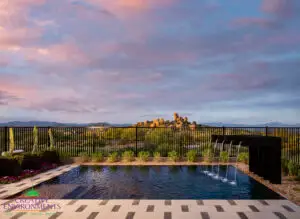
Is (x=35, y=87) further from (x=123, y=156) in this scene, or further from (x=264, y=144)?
(x=264, y=144)

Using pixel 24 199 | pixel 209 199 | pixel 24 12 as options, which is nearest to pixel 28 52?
pixel 24 12

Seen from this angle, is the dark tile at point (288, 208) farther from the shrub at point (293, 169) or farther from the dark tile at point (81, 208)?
the dark tile at point (81, 208)

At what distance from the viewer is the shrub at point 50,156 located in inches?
492

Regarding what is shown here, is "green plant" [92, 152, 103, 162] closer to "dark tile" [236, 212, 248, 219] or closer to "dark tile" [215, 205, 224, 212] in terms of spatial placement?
"dark tile" [215, 205, 224, 212]

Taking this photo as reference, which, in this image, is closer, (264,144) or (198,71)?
(264,144)

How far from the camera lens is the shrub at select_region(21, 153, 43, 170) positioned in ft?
36.7

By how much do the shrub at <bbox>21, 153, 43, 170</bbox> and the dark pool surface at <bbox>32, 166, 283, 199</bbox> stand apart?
1.36 m

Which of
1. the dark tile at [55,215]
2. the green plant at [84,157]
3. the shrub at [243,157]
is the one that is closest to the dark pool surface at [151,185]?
the dark tile at [55,215]

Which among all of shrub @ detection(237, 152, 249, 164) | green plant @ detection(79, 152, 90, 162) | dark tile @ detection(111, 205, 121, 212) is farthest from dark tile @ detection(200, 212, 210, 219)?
green plant @ detection(79, 152, 90, 162)

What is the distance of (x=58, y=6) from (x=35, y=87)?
20.4 ft

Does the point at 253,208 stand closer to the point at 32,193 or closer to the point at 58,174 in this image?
the point at 32,193

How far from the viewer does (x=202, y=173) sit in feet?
35.9

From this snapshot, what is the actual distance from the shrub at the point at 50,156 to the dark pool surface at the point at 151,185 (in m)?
1.61

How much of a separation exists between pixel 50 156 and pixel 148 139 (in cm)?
627
